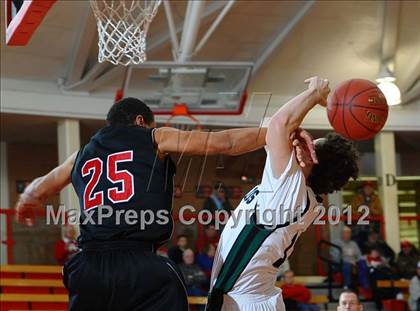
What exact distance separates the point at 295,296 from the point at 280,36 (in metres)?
3.83

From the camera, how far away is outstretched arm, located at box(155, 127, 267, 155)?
387 cm

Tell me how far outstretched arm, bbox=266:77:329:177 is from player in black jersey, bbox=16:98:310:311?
0.15 m

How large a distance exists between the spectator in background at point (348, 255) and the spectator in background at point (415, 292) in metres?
0.88

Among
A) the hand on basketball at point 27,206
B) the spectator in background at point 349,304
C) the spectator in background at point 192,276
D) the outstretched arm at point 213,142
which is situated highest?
the outstretched arm at point 213,142

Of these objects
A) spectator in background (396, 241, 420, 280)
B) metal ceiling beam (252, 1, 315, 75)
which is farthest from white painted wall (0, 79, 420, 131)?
spectator in background (396, 241, 420, 280)

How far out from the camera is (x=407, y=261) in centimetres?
1256

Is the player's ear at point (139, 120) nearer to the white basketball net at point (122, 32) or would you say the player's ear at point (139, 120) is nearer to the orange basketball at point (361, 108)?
the orange basketball at point (361, 108)

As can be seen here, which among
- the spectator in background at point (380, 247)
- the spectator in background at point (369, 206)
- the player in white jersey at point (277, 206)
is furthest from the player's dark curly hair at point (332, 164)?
the spectator in background at point (380, 247)

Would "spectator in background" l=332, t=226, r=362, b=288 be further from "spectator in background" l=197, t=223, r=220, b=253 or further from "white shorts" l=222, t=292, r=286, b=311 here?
"white shorts" l=222, t=292, r=286, b=311

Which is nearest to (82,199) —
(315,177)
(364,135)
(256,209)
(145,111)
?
(145,111)

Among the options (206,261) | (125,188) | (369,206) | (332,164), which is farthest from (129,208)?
(369,206)

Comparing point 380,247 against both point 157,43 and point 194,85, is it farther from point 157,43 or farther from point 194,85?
point 157,43

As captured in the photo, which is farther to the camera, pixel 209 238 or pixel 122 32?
pixel 209 238

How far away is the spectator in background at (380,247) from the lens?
41.2 ft
